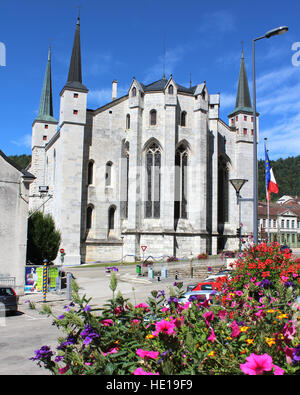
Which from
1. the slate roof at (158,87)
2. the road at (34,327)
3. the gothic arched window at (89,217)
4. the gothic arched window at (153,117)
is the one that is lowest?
the road at (34,327)

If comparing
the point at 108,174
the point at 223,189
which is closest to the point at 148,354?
the point at 108,174

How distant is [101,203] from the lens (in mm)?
38281

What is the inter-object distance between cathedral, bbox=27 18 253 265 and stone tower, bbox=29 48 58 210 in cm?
739

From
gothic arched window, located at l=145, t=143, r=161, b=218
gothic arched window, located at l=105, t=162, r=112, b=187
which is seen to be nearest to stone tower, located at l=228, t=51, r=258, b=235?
gothic arched window, located at l=145, t=143, r=161, b=218

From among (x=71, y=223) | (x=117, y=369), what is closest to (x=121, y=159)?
(x=71, y=223)

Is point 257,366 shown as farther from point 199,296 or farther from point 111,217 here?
point 111,217

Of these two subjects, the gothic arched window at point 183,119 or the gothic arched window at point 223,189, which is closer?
the gothic arched window at point 183,119

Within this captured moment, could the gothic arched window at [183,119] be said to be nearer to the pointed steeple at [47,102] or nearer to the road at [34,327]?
the road at [34,327]

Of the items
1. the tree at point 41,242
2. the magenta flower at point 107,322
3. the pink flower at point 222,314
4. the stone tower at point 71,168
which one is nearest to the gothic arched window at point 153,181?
the stone tower at point 71,168

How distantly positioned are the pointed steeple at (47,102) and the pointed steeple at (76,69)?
1214 cm

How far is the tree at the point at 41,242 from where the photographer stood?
2855cm

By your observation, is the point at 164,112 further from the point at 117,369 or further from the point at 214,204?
the point at 117,369

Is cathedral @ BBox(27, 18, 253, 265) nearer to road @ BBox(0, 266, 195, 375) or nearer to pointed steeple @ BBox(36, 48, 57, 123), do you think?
road @ BBox(0, 266, 195, 375)
